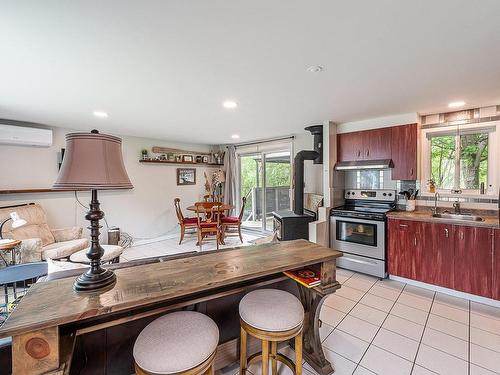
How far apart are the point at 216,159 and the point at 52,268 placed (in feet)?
15.0

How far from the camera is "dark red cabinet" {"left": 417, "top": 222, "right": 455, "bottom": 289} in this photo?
2.84 metres

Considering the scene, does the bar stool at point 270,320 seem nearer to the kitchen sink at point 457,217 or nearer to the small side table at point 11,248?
the kitchen sink at point 457,217

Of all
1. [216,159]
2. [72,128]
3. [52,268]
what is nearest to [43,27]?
[52,268]

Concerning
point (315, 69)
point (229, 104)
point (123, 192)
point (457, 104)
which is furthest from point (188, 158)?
point (457, 104)

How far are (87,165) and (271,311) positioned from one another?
1.26 meters

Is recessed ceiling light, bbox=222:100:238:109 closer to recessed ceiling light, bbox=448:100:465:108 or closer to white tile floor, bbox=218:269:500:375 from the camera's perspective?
white tile floor, bbox=218:269:500:375

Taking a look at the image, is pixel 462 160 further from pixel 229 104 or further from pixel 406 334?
pixel 229 104

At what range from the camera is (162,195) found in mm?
5566

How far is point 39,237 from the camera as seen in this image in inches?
140

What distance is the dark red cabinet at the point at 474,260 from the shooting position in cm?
262

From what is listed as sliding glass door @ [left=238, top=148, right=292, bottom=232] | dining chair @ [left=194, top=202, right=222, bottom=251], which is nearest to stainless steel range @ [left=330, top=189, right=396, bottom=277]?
sliding glass door @ [left=238, top=148, right=292, bottom=232]

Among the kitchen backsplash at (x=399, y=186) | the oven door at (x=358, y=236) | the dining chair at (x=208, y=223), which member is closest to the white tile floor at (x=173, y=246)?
the dining chair at (x=208, y=223)

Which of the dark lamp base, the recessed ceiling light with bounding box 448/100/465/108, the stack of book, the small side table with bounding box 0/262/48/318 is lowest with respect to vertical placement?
the small side table with bounding box 0/262/48/318

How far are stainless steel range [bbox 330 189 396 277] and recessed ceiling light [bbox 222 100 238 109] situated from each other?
224cm
